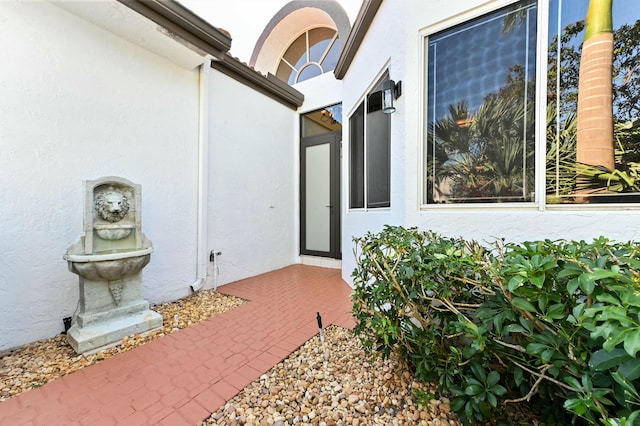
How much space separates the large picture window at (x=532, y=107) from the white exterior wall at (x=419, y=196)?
101mm

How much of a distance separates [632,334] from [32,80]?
4.84m

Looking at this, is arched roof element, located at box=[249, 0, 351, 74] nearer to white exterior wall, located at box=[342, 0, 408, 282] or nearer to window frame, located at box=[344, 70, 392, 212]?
white exterior wall, located at box=[342, 0, 408, 282]

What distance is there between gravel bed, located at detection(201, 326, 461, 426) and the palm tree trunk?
2114 mm

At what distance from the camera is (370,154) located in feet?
12.5

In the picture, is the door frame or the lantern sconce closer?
the lantern sconce

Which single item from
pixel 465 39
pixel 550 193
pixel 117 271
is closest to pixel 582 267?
pixel 550 193

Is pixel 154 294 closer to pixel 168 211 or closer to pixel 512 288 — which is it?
pixel 168 211

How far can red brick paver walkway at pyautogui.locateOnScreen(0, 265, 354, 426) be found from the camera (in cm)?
173

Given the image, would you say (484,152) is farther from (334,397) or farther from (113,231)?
(113,231)

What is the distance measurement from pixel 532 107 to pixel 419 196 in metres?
1.13

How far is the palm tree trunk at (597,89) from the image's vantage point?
1.75 metres

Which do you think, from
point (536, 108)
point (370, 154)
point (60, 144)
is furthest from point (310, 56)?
point (536, 108)

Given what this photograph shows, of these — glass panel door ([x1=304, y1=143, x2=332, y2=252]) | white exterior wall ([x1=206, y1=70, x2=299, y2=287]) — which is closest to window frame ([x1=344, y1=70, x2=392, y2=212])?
glass panel door ([x1=304, y1=143, x2=332, y2=252])

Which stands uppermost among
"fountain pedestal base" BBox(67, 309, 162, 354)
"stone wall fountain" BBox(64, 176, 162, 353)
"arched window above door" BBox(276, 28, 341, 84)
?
"arched window above door" BBox(276, 28, 341, 84)
